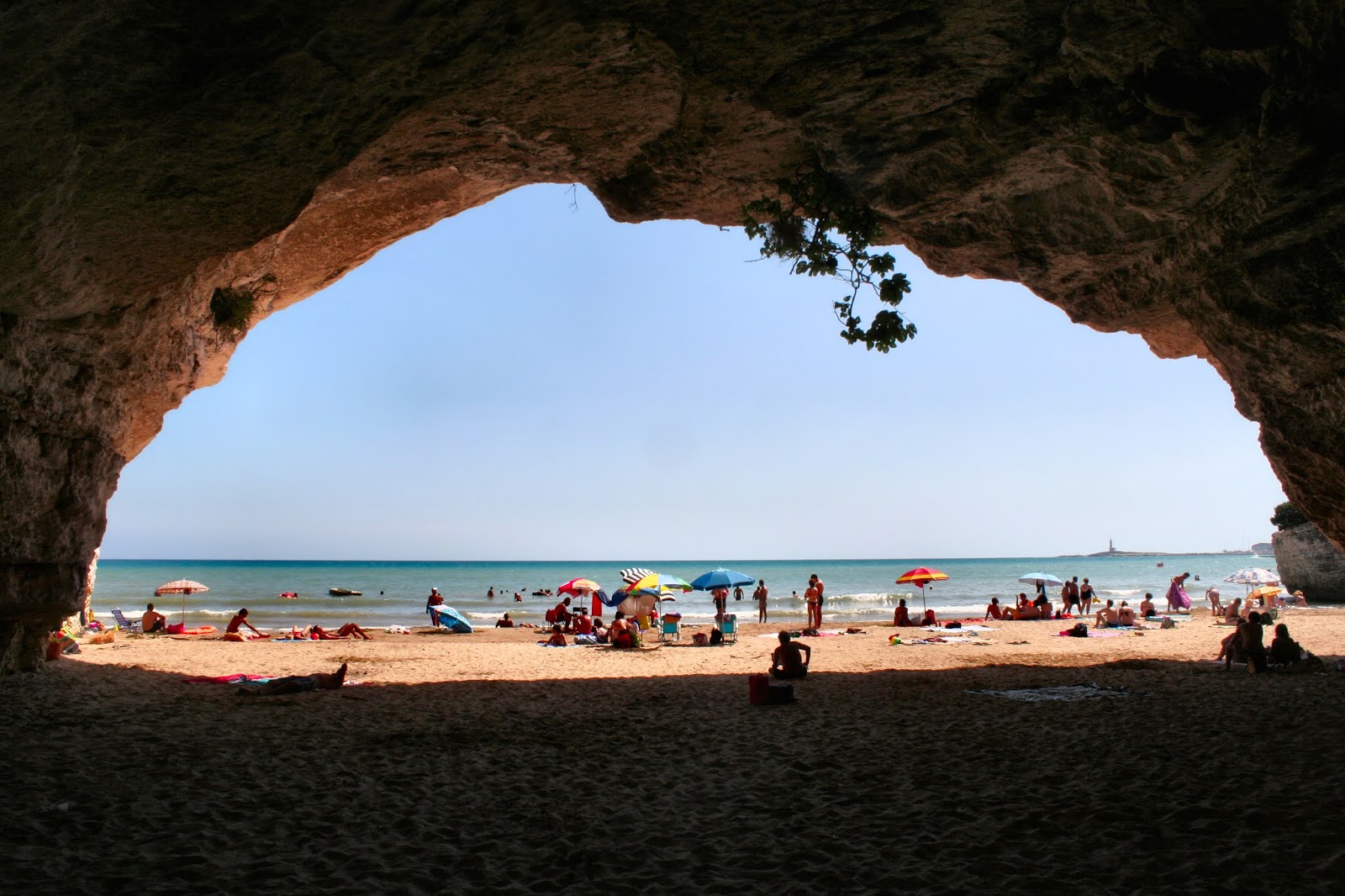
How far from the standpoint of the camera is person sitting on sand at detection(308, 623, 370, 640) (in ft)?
64.8

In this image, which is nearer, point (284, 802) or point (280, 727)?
point (284, 802)

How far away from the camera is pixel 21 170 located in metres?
6.22

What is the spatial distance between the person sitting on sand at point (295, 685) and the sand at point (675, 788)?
1.13 ft

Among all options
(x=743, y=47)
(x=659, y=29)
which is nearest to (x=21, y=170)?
(x=659, y=29)

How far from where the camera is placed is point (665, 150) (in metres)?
9.07

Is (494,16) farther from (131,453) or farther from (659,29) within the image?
(131,453)

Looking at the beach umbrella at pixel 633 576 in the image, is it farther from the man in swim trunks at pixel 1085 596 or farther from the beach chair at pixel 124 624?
the man in swim trunks at pixel 1085 596

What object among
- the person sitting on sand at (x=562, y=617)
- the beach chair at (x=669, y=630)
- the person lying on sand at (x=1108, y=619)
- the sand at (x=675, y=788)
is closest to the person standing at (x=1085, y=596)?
the person lying on sand at (x=1108, y=619)

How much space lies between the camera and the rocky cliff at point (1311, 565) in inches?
1236

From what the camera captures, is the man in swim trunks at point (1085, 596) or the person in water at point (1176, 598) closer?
the person in water at point (1176, 598)

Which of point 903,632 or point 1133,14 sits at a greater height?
point 1133,14

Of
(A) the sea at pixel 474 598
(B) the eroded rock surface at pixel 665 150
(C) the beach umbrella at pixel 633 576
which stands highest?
(B) the eroded rock surface at pixel 665 150

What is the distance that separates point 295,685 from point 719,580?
12264 millimetres

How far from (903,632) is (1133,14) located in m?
16.0
